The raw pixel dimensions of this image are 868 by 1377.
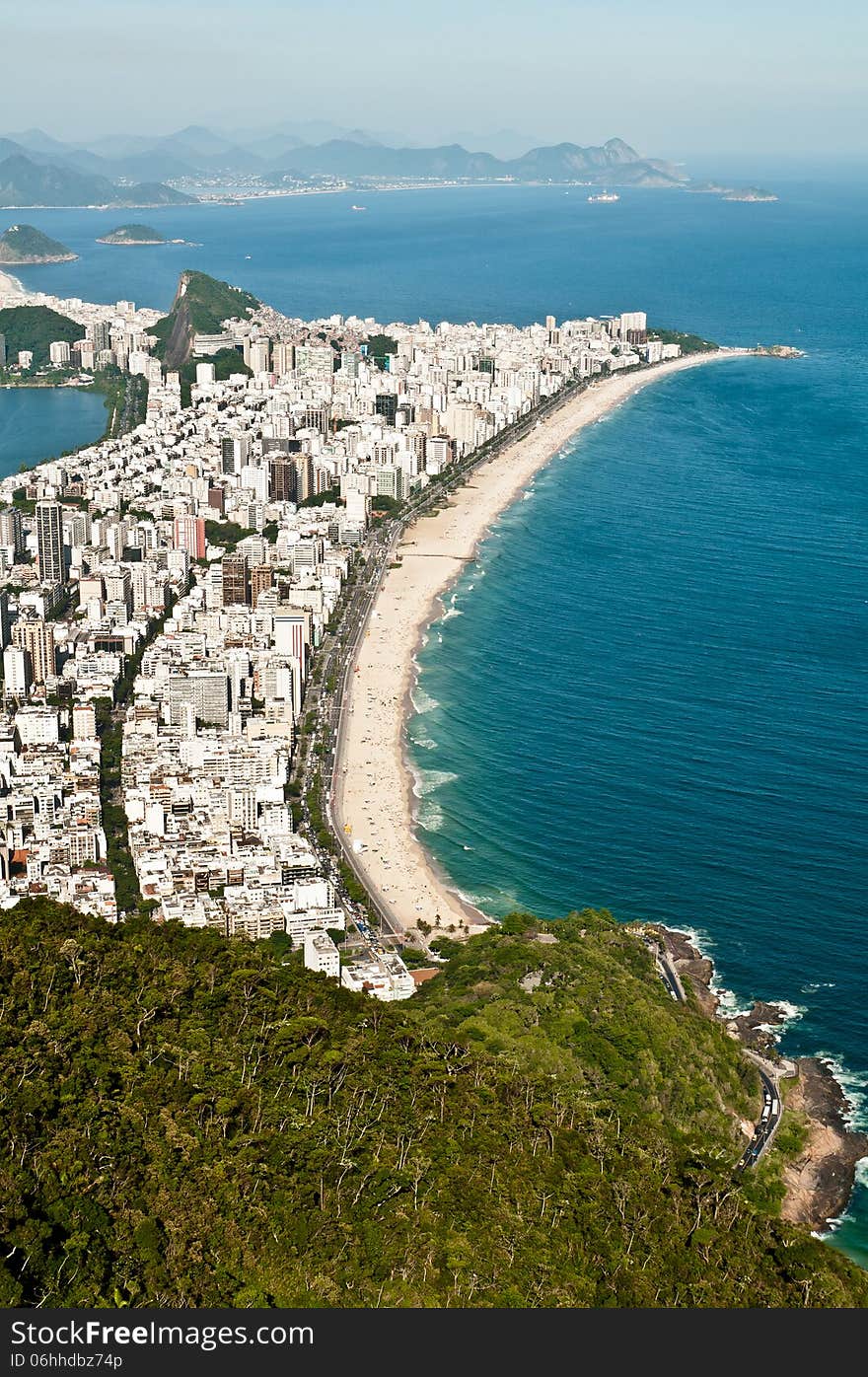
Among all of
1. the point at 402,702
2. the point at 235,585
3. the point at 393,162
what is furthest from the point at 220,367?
the point at 393,162

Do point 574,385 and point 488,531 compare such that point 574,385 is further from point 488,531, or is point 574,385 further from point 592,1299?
point 592,1299

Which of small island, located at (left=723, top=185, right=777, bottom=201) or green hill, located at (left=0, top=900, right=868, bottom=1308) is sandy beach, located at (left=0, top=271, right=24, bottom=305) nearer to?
green hill, located at (left=0, top=900, right=868, bottom=1308)

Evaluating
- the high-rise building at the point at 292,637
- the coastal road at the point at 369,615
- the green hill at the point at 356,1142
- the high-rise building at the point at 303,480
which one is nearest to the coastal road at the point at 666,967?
the green hill at the point at 356,1142

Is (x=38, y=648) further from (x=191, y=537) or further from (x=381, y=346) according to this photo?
(x=381, y=346)

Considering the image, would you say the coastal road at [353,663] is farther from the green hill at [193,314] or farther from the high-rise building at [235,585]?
the green hill at [193,314]

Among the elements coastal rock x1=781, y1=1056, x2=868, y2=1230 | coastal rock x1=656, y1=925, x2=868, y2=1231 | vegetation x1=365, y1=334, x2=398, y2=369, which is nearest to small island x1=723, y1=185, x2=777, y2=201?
vegetation x1=365, y1=334, x2=398, y2=369

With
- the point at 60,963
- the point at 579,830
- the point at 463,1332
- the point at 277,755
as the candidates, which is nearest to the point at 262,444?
the point at 277,755
